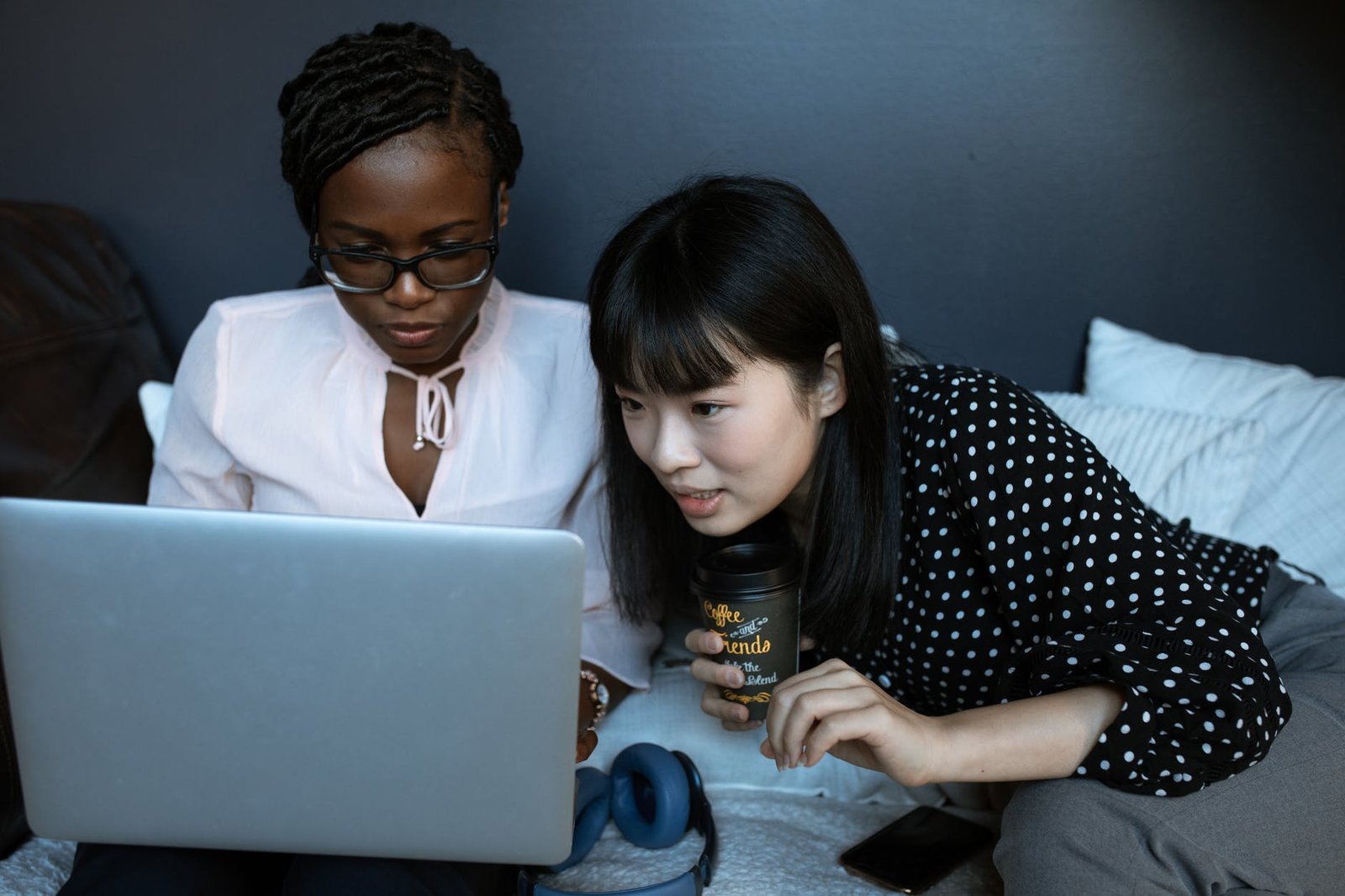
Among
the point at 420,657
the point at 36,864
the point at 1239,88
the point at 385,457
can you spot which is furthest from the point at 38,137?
the point at 1239,88

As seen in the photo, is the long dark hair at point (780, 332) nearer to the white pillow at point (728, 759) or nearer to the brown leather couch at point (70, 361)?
the white pillow at point (728, 759)

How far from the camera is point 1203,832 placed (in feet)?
3.46

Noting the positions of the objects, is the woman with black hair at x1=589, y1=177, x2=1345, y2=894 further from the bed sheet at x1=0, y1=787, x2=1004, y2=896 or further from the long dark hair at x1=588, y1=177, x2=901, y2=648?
the bed sheet at x1=0, y1=787, x2=1004, y2=896

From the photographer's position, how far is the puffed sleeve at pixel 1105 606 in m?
1.04

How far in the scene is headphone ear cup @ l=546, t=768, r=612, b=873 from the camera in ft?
4.26

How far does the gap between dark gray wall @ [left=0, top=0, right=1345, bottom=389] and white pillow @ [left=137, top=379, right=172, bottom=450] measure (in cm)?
30

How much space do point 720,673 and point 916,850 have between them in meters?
0.38

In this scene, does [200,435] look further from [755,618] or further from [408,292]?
[755,618]

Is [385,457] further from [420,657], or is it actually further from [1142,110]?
[1142,110]

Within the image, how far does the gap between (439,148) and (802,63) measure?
2.45ft

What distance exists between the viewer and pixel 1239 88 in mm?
1808

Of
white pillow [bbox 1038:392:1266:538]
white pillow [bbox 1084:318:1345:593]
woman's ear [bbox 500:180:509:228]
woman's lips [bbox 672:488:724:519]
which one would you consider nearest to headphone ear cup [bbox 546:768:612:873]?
woman's lips [bbox 672:488:724:519]

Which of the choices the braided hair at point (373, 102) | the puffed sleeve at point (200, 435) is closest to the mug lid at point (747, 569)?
the braided hair at point (373, 102)

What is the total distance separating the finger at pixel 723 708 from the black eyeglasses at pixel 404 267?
55cm
